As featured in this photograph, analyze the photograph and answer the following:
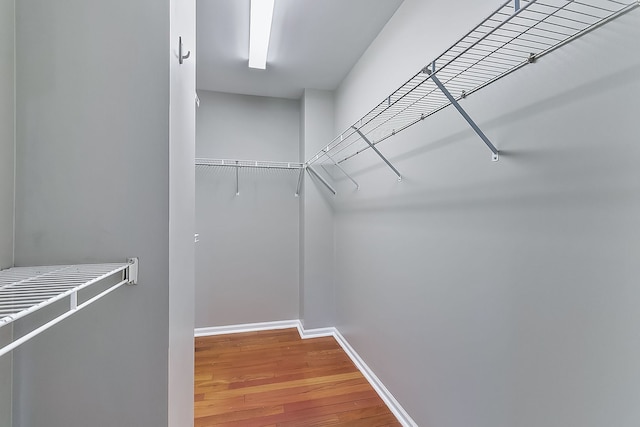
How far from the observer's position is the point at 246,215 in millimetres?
2926

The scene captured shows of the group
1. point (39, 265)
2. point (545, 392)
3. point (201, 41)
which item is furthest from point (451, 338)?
point (201, 41)

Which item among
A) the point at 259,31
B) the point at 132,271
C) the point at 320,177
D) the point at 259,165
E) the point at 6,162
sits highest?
the point at 259,31

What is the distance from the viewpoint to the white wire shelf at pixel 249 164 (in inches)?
105

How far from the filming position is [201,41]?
6.57 ft

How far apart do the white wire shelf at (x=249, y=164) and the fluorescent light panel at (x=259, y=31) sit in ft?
3.05

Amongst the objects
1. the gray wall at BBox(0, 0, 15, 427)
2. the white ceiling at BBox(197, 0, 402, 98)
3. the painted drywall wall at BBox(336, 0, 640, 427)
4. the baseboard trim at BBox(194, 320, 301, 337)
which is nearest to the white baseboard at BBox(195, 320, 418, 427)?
the baseboard trim at BBox(194, 320, 301, 337)

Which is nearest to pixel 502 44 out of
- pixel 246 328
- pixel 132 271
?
pixel 132 271

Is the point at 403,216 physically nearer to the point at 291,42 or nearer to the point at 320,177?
the point at 320,177

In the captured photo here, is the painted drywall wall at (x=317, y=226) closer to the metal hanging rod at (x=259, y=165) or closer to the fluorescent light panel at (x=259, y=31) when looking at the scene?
the metal hanging rod at (x=259, y=165)

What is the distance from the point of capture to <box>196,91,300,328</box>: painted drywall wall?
282 cm

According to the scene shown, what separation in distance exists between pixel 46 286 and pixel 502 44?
5.00 feet

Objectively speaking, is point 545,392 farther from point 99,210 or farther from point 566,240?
point 99,210

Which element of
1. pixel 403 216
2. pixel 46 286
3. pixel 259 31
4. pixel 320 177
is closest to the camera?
pixel 46 286

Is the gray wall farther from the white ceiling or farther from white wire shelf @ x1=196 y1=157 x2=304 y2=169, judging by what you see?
white wire shelf @ x1=196 y1=157 x2=304 y2=169
